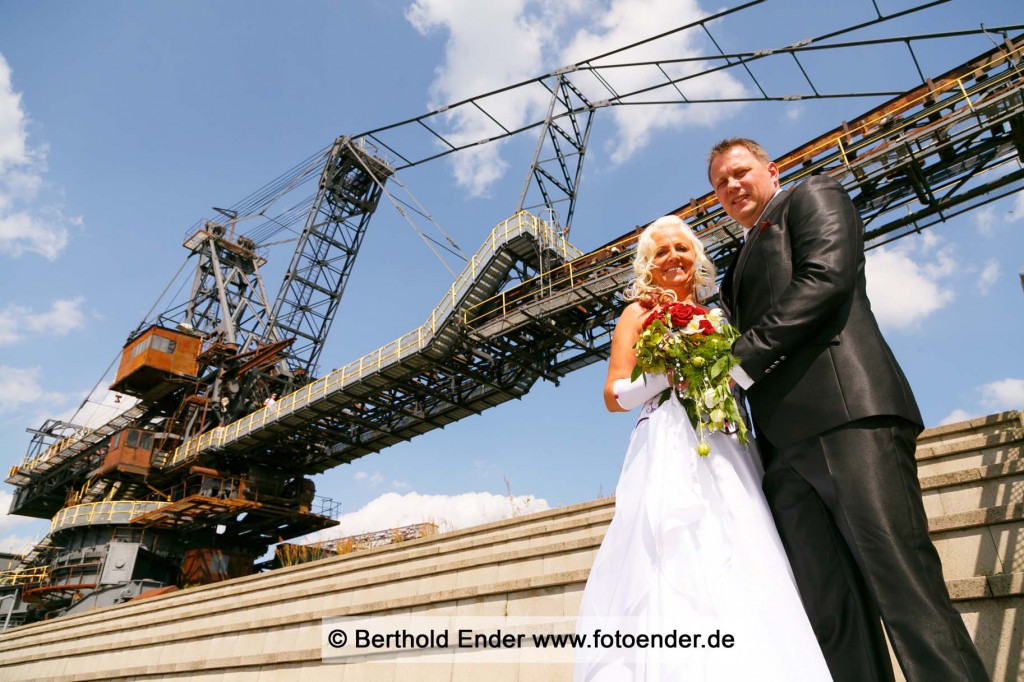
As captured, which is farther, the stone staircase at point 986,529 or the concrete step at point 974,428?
the concrete step at point 974,428

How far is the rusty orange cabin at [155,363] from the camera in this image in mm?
29578

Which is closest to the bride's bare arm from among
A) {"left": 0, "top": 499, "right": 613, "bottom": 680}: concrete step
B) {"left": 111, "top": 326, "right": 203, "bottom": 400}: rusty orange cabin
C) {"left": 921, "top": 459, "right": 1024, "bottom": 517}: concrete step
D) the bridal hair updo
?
the bridal hair updo

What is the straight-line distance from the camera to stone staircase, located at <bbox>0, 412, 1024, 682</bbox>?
3.53m

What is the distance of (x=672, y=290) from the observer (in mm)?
3311

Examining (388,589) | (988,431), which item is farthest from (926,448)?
(388,589)

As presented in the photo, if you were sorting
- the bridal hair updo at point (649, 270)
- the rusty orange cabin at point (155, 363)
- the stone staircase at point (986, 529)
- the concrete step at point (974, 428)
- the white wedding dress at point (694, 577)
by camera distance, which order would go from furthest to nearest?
the rusty orange cabin at point (155, 363), the concrete step at point (974, 428), the bridal hair updo at point (649, 270), the stone staircase at point (986, 529), the white wedding dress at point (694, 577)

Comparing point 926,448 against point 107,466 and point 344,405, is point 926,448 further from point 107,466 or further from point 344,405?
point 107,466

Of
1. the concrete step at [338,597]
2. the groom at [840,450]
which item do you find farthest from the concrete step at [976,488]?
the concrete step at [338,597]

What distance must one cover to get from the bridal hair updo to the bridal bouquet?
1.00ft

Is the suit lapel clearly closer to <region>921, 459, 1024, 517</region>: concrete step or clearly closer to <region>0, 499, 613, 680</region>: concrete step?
<region>921, 459, 1024, 517</region>: concrete step

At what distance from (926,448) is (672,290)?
331 centimetres

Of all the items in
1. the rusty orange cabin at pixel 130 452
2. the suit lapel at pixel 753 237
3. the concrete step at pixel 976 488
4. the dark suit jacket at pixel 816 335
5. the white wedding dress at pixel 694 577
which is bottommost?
the white wedding dress at pixel 694 577

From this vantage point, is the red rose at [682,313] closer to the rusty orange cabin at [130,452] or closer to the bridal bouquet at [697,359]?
the bridal bouquet at [697,359]

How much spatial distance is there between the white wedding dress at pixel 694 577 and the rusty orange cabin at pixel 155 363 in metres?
31.8
